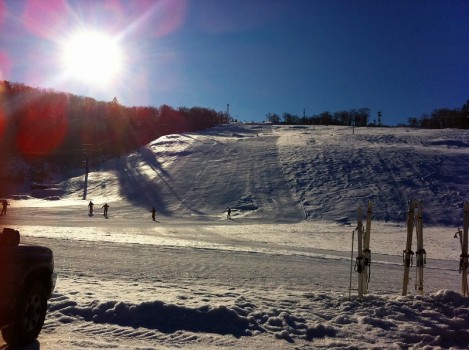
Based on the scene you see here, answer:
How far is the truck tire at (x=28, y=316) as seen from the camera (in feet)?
18.4

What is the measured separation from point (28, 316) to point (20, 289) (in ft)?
1.45

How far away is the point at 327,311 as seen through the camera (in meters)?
7.57

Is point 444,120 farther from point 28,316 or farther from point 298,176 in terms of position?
point 28,316

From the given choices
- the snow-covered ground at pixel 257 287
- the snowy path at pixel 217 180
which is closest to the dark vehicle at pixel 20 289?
the snow-covered ground at pixel 257 287

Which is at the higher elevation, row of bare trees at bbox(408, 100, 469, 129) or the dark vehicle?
row of bare trees at bbox(408, 100, 469, 129)

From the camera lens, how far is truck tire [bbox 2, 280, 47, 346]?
5.60m

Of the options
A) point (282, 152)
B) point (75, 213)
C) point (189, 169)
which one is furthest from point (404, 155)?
point (75, 213)

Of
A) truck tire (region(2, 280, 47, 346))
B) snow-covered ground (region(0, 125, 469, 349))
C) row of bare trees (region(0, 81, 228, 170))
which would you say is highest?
row of bare trees (region(0, 81, 228, 170))

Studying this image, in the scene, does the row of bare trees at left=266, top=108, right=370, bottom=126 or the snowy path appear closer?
the snowy path

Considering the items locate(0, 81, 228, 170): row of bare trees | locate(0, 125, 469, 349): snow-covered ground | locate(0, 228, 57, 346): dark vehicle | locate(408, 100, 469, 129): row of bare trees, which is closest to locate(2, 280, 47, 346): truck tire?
locate(0, 228, 57, 346): dark vehicle

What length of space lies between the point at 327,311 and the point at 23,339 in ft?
15.1

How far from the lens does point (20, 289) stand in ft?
18.6

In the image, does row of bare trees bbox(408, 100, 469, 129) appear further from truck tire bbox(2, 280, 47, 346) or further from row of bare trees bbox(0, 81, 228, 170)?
truck tire bbox(2, 280, 47, 346)

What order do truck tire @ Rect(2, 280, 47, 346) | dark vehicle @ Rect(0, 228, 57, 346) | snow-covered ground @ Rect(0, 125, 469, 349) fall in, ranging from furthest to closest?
snow-covered ground @ Rect(0, 125, 469, 349) < truck tire @ Rect(2, 280, 47, 346) < dark vehicle @ Rect(0, 228, 57, 346)
